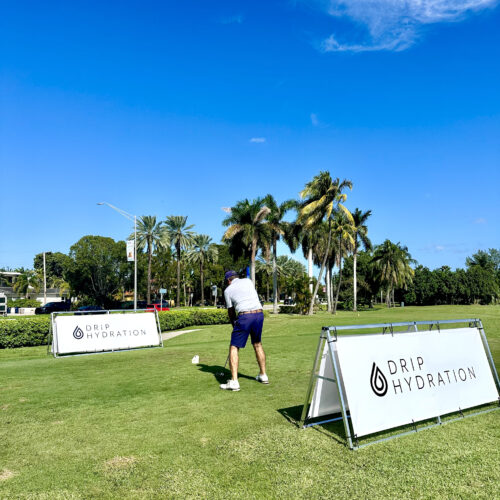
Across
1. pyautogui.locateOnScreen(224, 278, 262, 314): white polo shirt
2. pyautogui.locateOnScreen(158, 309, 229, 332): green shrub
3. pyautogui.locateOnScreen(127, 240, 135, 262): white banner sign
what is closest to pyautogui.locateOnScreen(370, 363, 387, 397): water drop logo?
pyautogui.locateOnScreen(224, 278, 262, 314): white polo shirt

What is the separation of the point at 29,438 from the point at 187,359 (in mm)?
5170

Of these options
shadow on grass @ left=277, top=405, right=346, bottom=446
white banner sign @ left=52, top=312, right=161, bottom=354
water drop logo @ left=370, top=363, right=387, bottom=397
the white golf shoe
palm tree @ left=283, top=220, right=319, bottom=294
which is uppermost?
palm tree @ left=283, top=220, right=319, bottom=294

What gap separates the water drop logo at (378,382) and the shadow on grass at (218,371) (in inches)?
125

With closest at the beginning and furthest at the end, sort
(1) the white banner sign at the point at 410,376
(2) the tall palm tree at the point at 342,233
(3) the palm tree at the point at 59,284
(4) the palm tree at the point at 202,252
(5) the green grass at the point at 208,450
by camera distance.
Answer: (5) the green grass at the point at 208,450
(1) the white banner sign at the point at 410,376
(2) the tall palm tree at the point at 342,233
(4) the palm tree at the point at 202,252
(3) the palm tree at the point at 59,284

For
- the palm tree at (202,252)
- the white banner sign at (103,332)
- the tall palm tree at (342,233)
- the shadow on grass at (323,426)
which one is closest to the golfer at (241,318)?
the shadow on grass at (323,426)

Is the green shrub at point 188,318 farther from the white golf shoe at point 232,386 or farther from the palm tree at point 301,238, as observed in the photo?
the white golf shoe at point 232,386

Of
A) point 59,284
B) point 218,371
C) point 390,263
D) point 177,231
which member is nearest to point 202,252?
point 177,231

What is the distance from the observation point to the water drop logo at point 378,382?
439 centimetres

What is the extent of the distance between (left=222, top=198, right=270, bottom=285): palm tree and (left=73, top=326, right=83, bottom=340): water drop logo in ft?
93.0

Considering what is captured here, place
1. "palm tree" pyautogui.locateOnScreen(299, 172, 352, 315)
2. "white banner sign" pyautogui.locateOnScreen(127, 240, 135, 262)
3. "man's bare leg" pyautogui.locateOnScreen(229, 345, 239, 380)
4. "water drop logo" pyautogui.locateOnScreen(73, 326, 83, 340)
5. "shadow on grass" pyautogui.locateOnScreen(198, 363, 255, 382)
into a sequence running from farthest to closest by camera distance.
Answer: "palm tree" pyautogui.locateOnScreen(299, 172, 352, 315) → "white banner sign" pyautogui.locateOnScreen(127, 240, 135, 262) → "water drop logo" pyautogui.locateOnScreen(73, 326, 83, 340) → "shadow on grass" pyautogui.locateOnScreen(198, 363, 255, 382) → "man's bare leg" pyautogui.locateOnScreen(229, 345, 239, 380)

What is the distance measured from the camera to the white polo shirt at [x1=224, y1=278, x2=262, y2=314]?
6332mm

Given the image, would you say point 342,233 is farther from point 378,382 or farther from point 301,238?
point 378,382

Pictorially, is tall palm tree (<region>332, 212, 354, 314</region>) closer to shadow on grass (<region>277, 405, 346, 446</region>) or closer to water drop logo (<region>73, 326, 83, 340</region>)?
water drop logo (<region>73, 326, 83, 340</region>)

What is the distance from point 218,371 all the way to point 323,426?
3.39 metres
